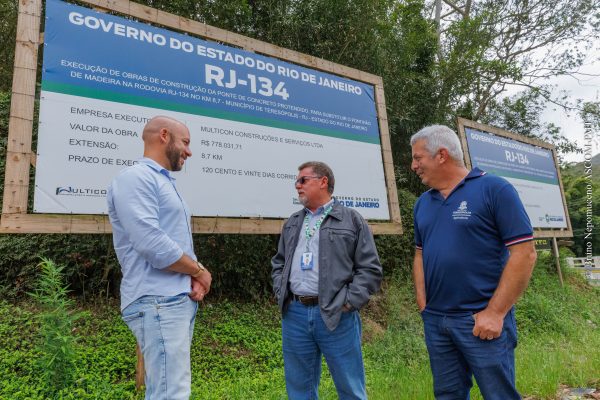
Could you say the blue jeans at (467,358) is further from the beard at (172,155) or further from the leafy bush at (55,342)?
the leafy bush at (55,342)

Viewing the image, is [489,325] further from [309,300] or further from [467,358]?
[309,300]

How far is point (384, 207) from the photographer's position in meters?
5.19

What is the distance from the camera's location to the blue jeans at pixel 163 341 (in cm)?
198

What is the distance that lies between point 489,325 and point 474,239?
0.44 meters

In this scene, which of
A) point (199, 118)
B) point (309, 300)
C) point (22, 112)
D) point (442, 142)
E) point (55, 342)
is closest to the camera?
point (442, 142)

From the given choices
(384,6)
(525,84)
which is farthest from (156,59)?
(525,84)

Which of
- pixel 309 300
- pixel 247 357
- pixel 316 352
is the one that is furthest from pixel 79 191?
pixel 247 357

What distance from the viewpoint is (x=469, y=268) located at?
91.7 inches

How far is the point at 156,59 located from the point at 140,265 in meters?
2.39

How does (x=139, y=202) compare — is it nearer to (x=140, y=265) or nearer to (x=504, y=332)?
(x=140, y=265)

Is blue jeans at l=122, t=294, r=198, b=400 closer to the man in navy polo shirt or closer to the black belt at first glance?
the black belt

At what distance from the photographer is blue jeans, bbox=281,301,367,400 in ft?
8.57

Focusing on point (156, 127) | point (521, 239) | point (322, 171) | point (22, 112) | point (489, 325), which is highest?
point (22, 112)

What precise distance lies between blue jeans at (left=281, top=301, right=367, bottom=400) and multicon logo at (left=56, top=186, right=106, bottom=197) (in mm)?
1736
